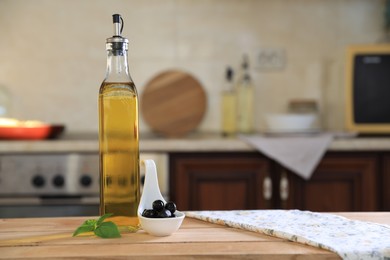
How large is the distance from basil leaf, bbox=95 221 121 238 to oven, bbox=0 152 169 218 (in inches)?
45.7

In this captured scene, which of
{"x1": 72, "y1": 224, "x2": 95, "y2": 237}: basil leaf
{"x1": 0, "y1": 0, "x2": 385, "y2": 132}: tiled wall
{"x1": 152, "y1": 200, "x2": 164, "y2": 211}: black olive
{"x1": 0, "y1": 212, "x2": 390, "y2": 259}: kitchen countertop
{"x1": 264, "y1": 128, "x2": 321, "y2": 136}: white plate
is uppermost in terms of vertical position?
{"x1": 0, "y1": 0, "x2": 385, "y2": 132}: tiled wall

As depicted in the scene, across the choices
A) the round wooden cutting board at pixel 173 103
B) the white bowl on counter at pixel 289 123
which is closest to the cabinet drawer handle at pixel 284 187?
the white bowl on counter at pixel 289 123

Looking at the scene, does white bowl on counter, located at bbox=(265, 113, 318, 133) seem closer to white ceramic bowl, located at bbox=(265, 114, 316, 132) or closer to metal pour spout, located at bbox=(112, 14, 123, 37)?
white ceramic bowl, located at bbox=(265, 114, 316, 132)

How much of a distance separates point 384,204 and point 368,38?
91 cm

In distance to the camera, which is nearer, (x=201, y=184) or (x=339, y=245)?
(x=339, y=245)

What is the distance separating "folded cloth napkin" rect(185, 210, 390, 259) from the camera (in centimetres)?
83

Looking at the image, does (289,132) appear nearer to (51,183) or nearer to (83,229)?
(51,183)

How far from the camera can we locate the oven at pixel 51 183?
210 centimetres

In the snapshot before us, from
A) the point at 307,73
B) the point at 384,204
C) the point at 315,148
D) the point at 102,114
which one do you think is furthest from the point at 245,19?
the point at 102,114

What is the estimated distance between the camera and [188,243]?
0.89 meters

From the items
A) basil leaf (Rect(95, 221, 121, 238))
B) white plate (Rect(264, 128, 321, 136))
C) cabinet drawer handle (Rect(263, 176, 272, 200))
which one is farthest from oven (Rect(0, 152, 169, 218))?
basil leaf (Rect(95, 221, 121, 238))

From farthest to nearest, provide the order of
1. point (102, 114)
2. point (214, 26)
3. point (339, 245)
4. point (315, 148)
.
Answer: point (214, 26) < point (315, 148) < point (102, 114) < point (339, 245)

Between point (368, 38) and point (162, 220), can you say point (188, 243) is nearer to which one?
point (162, 220)

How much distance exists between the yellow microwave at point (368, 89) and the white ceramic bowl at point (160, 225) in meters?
1.53
